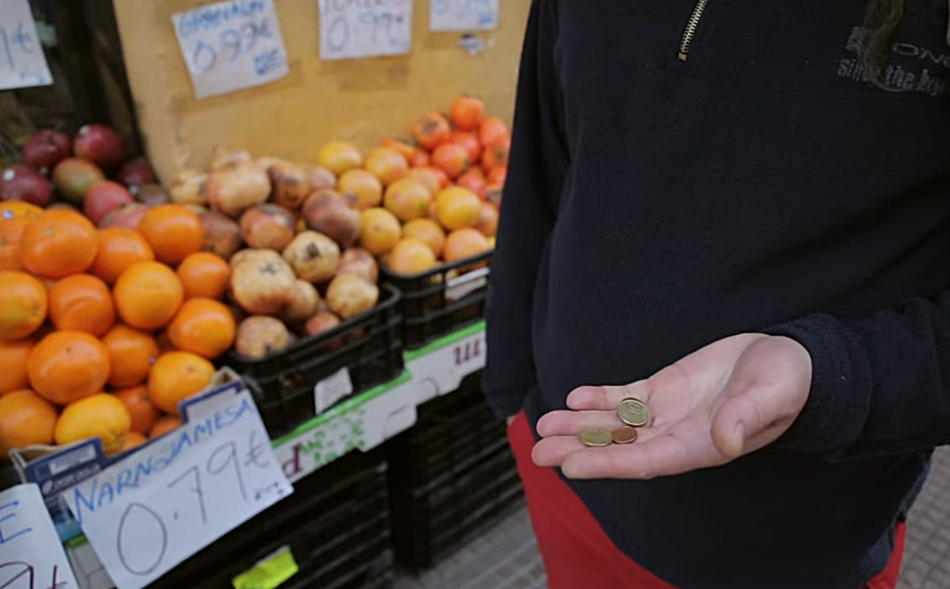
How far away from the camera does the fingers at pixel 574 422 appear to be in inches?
25.2

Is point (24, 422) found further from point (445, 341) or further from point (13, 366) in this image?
point (445, 341)

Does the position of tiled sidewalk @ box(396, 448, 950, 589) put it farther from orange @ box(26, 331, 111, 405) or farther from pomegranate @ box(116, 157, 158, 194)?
pomegranate @ box(116, 157, 158, 194)

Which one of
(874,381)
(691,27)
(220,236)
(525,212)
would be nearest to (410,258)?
(220,236)

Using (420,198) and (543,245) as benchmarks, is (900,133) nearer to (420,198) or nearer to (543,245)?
(543,245)

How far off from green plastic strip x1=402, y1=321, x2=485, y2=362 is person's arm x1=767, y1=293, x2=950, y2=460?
107 cm

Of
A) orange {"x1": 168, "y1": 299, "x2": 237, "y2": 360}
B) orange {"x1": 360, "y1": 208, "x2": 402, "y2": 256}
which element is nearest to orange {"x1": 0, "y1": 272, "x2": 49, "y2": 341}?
orange {"x1": 168, "y1": 299, "x2": 237, "y2": 360}

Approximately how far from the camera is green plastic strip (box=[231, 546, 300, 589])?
1391 mm

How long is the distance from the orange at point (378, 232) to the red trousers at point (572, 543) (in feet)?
2.09

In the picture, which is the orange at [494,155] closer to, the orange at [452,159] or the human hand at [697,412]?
the orange at [452,159]

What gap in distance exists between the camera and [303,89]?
181 cm

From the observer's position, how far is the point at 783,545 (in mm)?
838

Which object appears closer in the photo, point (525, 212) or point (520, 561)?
point (525, 212)

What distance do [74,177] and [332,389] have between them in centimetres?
77

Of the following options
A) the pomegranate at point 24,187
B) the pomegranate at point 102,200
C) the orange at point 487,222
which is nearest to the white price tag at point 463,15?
the orange at point 487,222
